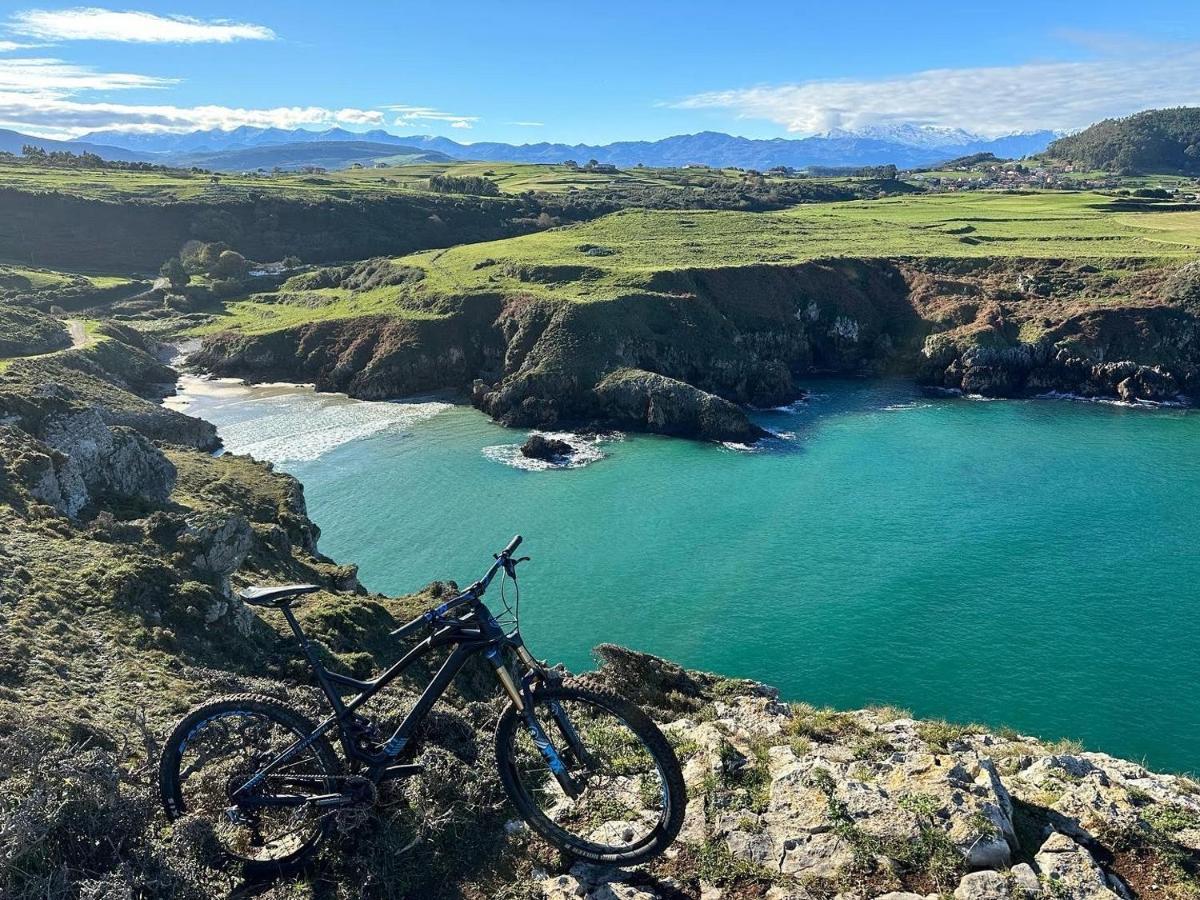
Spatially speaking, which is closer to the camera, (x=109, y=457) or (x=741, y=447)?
(x=109, y=457)

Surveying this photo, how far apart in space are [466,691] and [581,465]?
3548cm

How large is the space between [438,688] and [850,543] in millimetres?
34680

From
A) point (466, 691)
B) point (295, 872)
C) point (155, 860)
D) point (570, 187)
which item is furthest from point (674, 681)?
point (570, 187)

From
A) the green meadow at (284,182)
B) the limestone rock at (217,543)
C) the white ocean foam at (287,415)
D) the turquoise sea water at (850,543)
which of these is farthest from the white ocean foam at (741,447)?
the green meadow at (284,182)

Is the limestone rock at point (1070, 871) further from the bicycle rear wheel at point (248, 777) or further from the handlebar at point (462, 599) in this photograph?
the bicycle rear wheel at point (248, 777)

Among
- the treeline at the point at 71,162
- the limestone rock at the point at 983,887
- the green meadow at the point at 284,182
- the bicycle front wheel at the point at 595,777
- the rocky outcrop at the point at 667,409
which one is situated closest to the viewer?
the limestone rock at the point at 983,887

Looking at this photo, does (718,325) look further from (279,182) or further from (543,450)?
(279,182)

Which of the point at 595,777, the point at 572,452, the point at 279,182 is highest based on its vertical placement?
the point at 279,182

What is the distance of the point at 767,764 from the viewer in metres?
10.2

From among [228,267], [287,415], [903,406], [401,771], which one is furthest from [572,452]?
[228,267]

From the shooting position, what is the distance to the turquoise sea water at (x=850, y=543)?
90.8 ft

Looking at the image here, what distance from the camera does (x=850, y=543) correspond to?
3878 cm

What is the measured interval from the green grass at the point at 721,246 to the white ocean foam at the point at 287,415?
11.9 m

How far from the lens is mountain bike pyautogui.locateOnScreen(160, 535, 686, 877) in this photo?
763cm
